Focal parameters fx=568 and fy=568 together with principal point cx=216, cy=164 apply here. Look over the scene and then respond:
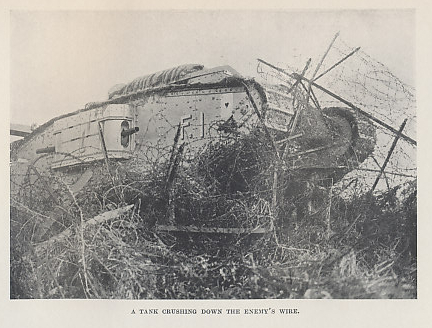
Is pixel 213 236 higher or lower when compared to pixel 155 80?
lower

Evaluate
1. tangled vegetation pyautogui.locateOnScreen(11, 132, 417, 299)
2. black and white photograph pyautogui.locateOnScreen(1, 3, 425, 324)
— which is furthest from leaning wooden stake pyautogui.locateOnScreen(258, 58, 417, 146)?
tangled vegetation pyautogui.locateOnScreen(11, 132, 417, 299)

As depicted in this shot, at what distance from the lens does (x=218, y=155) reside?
1.48m

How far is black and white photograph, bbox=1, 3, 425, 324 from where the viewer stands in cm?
144

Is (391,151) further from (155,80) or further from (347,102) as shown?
(155,80)

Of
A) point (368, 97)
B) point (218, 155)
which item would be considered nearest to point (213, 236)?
point (218, 155)

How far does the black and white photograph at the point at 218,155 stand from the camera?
1.44 metres

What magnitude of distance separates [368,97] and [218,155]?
416 millimetres

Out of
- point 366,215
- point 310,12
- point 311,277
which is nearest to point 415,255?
point 366,215

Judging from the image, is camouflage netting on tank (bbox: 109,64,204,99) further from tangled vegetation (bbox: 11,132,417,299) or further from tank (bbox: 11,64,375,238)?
tangled vegetation (bbox: 11,132,417,299)

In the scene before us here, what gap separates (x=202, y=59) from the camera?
1.45 metres

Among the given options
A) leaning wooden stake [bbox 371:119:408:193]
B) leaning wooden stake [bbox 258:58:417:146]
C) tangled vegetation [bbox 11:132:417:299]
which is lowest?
tangled vegetation [bbox 11:132:417:299]

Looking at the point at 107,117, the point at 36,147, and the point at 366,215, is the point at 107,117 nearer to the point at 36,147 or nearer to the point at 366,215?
the point at 36,147
